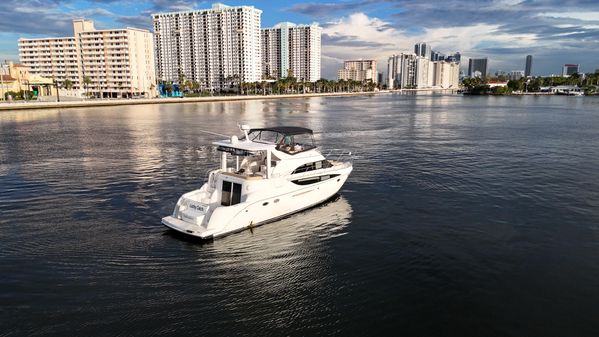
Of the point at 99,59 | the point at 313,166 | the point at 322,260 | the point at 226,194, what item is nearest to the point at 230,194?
the point at 226,194

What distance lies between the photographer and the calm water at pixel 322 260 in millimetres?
12234

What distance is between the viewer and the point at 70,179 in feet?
95.4

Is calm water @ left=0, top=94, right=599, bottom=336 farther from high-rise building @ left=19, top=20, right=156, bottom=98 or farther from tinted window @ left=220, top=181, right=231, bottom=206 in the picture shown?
high-rise building @ left=19, top=20, right=156, bottom=98

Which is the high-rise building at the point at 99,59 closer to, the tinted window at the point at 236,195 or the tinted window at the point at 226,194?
the tinted window at the point at 226,194

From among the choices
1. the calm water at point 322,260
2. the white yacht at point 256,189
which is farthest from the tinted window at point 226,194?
the calm water at point 322,260

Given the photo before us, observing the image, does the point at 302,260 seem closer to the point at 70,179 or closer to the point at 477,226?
the point at 477,226

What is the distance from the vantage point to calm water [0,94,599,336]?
482 inches

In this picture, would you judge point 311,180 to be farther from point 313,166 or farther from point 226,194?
point 226,194

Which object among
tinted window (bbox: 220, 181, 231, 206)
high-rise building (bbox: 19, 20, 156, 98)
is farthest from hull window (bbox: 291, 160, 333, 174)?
high-rise building (bbox: 19, 20, 156, 98)

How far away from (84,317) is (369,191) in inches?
696

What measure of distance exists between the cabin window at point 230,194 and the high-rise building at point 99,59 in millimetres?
175168

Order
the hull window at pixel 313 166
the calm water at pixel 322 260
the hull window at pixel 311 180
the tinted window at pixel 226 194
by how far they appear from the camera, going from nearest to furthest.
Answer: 1. the calm water at pixel 322 260
2. the tinted window at pixel 226 194
3. the hull window at pixel 311 180
4. the hull window at pixel 313 166

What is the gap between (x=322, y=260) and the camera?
52.9ft

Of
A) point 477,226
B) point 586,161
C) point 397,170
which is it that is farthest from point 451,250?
point 586,161
